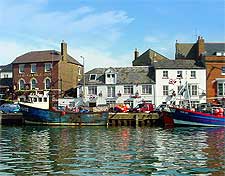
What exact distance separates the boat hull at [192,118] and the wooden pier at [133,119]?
1290mm

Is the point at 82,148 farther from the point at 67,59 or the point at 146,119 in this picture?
the point at 67,59

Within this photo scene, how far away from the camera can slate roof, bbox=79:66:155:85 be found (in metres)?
65.4

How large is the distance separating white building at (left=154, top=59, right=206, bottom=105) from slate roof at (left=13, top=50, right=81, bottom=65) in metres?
17.3

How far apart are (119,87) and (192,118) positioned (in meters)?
19.3

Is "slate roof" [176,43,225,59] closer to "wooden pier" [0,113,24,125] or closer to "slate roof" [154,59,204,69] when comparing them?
"slate roof" [154,59,204,69]

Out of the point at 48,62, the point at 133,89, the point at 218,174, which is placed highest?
the point at 48,62

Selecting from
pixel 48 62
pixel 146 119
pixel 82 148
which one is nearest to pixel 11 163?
pixel 82 148

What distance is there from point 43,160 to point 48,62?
52375mm

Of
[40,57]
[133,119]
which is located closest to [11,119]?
[133,119]

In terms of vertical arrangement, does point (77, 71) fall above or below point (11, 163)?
above

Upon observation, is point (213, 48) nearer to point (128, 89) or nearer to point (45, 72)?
point (128, 89)

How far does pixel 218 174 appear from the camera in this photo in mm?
16438

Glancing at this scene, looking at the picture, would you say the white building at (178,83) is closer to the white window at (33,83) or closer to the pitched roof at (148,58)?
the pitched roof at (148,58)

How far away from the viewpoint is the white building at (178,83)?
64.1m
